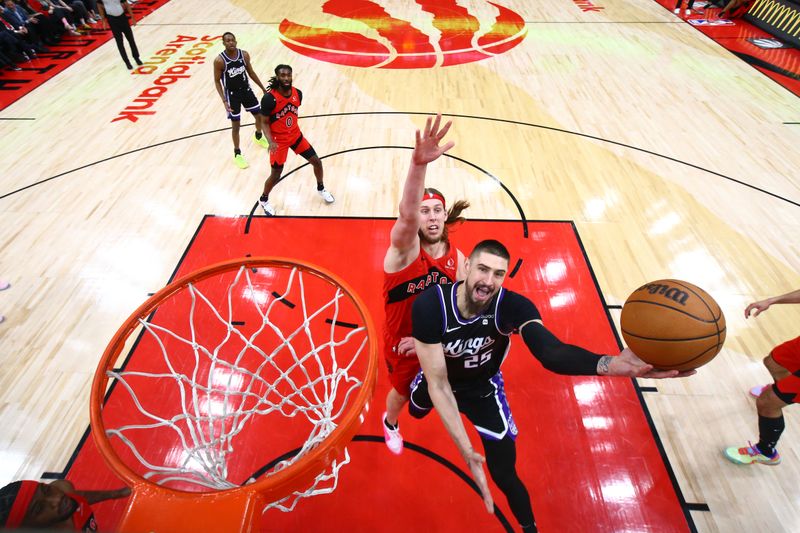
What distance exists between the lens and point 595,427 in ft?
10.8

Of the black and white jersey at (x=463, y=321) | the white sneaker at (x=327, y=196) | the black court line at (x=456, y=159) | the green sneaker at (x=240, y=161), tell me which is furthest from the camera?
the green sneaker at (x=240, y=161)

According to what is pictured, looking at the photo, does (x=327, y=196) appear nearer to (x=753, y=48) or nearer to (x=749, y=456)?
(x=749, y=456)

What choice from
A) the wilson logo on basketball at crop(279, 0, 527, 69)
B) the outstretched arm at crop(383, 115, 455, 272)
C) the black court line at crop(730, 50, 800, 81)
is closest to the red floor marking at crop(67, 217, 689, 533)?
the outstretched arm at crop(383, 115, 455, 272)

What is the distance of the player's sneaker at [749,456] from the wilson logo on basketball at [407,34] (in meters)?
8.12

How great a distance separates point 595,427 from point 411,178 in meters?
2.44

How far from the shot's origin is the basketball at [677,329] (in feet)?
6.16

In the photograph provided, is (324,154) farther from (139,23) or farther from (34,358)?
(139,23)

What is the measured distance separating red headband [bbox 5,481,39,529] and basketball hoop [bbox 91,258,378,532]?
0.35 metres

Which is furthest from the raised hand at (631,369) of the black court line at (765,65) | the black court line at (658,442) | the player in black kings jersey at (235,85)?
the black court line at (765,65)

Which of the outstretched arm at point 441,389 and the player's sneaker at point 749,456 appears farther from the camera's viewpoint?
the player's sneaker at point 749,456

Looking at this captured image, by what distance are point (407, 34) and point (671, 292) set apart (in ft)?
33.3

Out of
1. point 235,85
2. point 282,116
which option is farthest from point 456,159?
point 235,85

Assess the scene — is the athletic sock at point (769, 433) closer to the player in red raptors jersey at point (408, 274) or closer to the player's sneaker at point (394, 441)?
the player in red raptors jersey at point (408, 274)

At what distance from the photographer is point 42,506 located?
6.46ft
